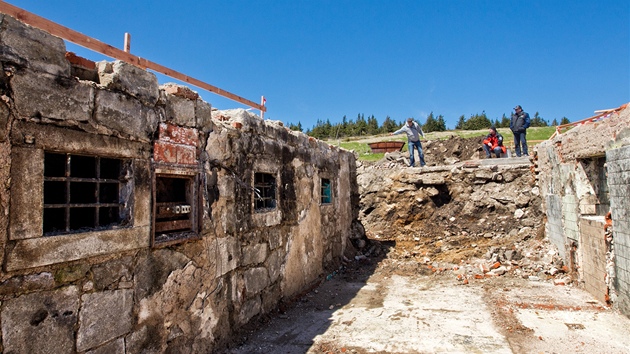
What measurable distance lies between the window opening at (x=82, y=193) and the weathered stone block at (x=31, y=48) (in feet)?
1.92

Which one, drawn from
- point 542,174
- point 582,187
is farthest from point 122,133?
point 542,174

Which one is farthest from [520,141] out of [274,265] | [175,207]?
Result: [175,207]

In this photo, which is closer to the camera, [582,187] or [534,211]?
[582,187]

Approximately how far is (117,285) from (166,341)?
2.60 feet

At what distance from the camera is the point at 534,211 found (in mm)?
9375

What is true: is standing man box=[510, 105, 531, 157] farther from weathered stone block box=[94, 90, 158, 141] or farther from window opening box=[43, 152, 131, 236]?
window opening box=[43, 152, 131, 236]

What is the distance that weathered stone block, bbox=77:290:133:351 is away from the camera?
8.87 ft

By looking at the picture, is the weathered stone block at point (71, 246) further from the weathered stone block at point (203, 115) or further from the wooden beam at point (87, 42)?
the wooden beam at point (87, 42)

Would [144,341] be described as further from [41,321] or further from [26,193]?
[26,193]

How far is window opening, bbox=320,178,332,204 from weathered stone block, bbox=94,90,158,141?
4.84 m

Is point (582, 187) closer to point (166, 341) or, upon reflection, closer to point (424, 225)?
point (424, 225)

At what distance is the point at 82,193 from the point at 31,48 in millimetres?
1047

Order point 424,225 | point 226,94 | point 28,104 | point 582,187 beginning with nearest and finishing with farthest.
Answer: point 28,104
point 226,94
point 582,187
point 424,225

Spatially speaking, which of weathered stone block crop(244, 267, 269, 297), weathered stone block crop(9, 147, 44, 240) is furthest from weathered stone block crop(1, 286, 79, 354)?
weathered stone block crop(244, 267, 269, 297)
